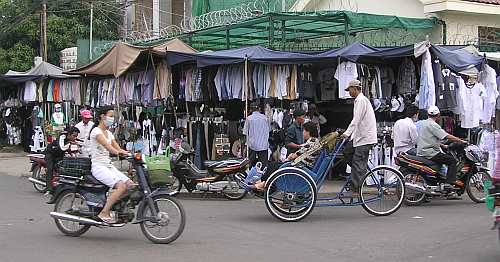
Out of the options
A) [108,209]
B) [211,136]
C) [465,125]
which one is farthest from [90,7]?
[108,209]

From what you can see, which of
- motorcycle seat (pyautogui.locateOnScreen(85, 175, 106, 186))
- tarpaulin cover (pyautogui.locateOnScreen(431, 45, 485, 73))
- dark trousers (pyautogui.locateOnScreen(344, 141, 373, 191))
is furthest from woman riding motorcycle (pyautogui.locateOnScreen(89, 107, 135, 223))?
tarpaulin cover (pyautogui.locateOnScreen(431, 45, 485, 73))

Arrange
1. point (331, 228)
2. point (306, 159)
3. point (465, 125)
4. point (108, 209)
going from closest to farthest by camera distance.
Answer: point (108, 209) → point (331, 228) → point (306, 159) → point (465, 125)

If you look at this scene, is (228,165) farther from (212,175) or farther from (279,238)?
(279,238)

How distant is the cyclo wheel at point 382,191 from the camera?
954cm

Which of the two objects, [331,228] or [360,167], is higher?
[360,167]

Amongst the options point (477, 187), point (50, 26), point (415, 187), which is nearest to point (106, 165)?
point (415, 187)

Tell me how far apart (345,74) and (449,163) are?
311 centimetres

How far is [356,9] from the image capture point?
1875 cm

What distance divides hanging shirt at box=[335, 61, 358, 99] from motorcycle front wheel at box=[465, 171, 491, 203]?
304 cm

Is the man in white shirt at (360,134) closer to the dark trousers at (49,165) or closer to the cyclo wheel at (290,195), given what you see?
the cyclo wheel at (290,195)

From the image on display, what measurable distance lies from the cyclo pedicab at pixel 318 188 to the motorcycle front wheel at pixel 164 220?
201cm

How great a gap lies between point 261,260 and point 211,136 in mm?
7873

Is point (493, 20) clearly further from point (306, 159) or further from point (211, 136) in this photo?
point (306, 159)

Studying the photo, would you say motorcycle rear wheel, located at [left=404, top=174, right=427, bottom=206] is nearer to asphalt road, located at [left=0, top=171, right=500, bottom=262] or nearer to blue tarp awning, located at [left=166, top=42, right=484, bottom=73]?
asphalt road, located at [left=0, top=171, right=500, bottom=262]
